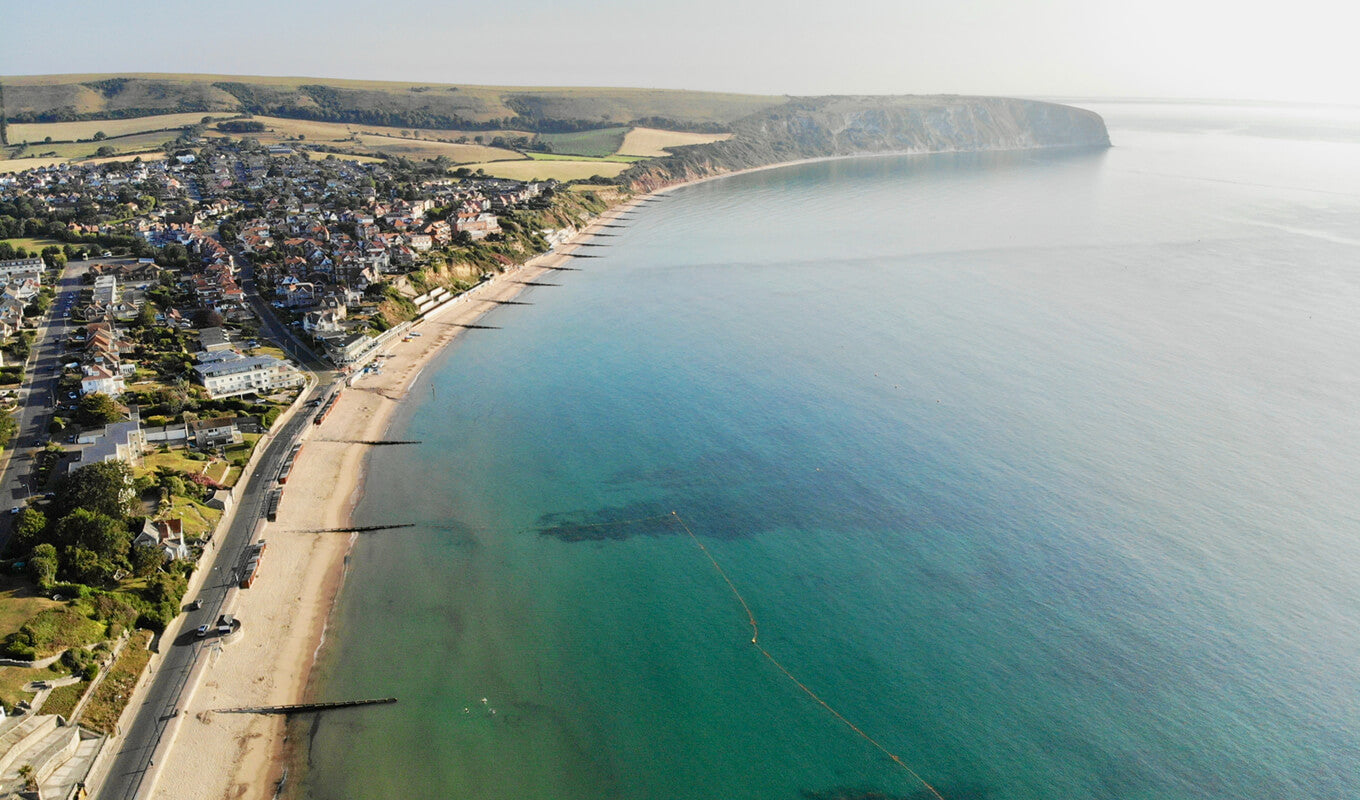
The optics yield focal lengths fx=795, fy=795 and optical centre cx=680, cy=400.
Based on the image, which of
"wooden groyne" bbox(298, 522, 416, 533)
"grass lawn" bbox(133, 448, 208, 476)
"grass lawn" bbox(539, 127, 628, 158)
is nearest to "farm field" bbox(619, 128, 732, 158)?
"grass lawn" bbox(539, 127, 628, 158)

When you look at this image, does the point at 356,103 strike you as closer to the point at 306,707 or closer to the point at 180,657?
the point at 180,657

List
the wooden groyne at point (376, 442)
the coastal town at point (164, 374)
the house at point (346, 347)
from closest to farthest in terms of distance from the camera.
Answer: the coastal town at point (164, 374), the wooden groyne at point (376, 442), the house at point (346, 347)

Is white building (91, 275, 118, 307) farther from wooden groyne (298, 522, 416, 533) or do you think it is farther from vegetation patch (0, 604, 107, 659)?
vegetation patch (0, 604, 107, 659)

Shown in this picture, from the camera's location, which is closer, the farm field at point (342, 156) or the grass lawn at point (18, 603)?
the grass lawn at point (18, 603)

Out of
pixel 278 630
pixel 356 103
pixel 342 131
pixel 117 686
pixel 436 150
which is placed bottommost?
pixel 278 630

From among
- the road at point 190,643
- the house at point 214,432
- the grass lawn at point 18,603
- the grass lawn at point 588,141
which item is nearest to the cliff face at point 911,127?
the grass lawn at point 588,141

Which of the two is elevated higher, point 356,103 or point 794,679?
point 356,103

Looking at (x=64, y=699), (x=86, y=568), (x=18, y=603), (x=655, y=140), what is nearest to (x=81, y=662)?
(x=64, y=699)

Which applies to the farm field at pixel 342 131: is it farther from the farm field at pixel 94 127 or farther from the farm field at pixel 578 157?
the farm field at pixel 578 157
